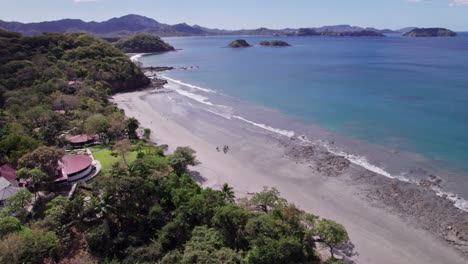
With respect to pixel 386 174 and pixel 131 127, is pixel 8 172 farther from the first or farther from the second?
pixel 386 174

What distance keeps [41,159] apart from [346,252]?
92.8 feet

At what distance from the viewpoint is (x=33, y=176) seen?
84.5 feet

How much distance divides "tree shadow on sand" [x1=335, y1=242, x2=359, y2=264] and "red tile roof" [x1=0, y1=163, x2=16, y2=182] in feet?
101

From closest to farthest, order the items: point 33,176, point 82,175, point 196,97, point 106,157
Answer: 1. point 33,176
2. point 82,175
3. point 106,157
4. point 196,97

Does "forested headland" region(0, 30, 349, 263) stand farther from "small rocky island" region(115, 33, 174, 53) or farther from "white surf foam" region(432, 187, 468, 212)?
"small rocky island" region(115, 33, 174, 53)

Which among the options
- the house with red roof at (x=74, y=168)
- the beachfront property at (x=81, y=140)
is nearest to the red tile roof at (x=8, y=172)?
the house with red roof at (x=74, y=168)

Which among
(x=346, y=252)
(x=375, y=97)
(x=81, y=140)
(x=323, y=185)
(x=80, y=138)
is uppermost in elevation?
(x=375, y=97)

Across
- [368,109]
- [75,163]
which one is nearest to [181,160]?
[75,163]

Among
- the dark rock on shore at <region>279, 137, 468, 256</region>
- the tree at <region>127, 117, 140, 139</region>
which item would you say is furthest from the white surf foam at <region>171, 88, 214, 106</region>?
the dark rock on shore at <region>279, 137, 468, 256</region>

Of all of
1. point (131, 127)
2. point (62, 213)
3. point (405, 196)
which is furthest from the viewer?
point (131, 127)

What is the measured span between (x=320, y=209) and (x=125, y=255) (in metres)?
17.9

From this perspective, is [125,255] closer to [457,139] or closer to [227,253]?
[227,253]

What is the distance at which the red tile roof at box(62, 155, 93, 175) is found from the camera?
99.7ft

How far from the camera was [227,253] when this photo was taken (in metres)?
19.4
